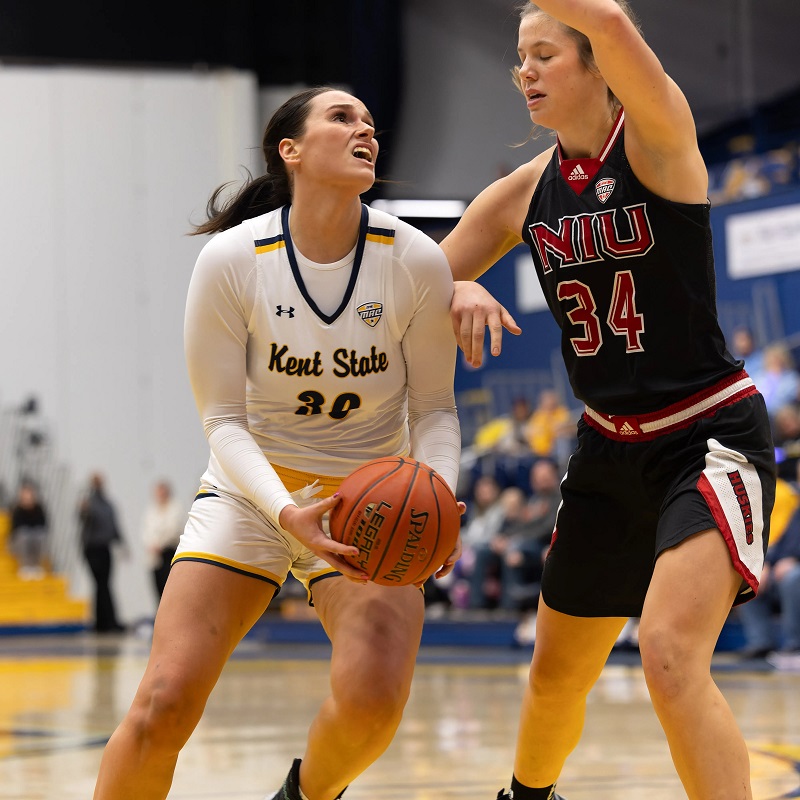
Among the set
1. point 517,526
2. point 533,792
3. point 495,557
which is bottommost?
point 495,557

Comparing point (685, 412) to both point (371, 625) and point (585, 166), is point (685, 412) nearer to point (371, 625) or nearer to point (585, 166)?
point (585, 166)

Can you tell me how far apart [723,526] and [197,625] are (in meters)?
1.38

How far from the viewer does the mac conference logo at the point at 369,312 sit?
3744 mm

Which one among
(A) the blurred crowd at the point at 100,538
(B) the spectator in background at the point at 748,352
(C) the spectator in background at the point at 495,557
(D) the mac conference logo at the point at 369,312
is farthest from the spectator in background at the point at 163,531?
(D) the mac conference logo at the point at 369,312

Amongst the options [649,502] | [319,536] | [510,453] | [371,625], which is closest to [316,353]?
[319,536]

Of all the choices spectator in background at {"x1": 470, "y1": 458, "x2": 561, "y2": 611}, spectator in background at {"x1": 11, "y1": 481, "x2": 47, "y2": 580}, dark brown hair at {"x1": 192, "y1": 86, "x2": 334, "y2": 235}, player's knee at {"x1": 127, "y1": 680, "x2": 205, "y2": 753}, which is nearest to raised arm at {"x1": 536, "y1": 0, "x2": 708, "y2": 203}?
dark brown hair at {"x1": 192, "y1": 86, "x2": 334, "y2": 235}

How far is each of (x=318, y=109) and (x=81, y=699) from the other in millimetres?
6246

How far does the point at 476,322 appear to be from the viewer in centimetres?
362

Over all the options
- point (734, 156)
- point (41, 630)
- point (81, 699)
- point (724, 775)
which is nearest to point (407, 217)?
point (734, 156)

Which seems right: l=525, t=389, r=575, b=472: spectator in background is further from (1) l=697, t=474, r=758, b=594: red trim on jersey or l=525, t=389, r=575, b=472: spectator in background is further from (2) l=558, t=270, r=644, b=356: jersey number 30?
(1) l=697, t=474, r=758, b=594: red trim on jersey

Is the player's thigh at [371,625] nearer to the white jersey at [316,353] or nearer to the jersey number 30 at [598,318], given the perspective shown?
the white jersey at [316,353]

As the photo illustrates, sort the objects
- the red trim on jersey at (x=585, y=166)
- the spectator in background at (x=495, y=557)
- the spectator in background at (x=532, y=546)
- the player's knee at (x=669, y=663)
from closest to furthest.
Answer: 1. the player's knee at (x=669, y=663)
2. the red trim on jersey at (x=585, y=166)
3. the spectator in background at (x=532, y=546)
4. the spectator in background at (x=495, y=557)

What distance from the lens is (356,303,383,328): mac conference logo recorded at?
147 inches

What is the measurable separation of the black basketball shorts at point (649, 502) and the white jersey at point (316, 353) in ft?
1.25
